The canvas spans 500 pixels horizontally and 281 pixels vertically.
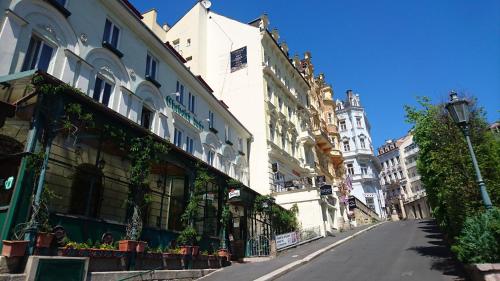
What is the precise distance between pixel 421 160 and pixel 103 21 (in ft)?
55.1

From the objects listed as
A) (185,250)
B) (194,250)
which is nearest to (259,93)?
(194,250)

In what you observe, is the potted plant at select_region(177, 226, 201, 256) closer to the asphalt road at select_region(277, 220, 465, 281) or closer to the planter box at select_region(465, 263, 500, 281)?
the asphalt road at select_region(277, 220, 465, 281)

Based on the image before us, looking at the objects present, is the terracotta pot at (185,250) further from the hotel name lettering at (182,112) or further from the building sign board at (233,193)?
the hotel name lettering at (182,112)

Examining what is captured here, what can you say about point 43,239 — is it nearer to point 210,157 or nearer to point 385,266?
point 385,266

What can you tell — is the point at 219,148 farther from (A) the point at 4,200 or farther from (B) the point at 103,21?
(A) the point at 4,200

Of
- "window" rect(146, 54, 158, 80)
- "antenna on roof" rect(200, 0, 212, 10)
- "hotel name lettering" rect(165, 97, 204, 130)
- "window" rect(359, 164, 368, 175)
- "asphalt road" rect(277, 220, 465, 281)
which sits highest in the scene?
"antenna on roof" rect(200, 0, 212, 10)

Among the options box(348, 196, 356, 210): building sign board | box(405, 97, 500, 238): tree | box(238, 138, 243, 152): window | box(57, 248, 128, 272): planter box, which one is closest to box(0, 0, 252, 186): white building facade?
box(238, 138, 243, 152): window

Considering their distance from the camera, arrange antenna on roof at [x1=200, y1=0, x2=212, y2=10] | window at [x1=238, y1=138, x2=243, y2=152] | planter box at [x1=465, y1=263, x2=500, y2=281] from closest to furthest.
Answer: planter box at [x1=465, y1=263, x2=500, y2=281] < window at [x1=238, y1=138, x2=243, y2=152] < antenna on roof at [x1=200, y1=0, x2=212, y2=10]

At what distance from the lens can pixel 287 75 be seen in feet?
133

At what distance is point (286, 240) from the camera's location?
Answer: 22.1 metres

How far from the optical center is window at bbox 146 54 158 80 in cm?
1777

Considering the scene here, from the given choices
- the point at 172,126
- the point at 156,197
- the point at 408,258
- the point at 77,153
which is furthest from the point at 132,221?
the point at 408,258

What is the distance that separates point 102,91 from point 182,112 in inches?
242

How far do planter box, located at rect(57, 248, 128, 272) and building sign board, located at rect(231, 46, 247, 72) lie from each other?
2658cm
